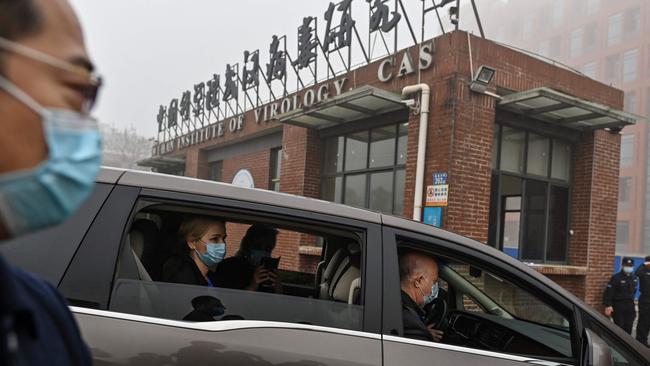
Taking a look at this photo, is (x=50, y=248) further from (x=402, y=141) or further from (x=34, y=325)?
(x=402, y=141)

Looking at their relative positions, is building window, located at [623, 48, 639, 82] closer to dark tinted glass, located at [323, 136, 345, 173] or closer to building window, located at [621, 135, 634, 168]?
building window, located at [621, 135, 634, 168]

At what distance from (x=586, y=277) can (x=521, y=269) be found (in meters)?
7.32

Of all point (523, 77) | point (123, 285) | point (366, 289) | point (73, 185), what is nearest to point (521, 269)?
point (366, 289)

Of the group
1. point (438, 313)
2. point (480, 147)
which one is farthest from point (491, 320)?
point (480, 147)

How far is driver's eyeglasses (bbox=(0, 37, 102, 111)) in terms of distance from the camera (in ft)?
2.20

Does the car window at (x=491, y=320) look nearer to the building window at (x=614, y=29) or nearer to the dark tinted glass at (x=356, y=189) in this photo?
the dark tinted glass at (x=356, y=189)

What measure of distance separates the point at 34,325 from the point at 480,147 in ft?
22.8

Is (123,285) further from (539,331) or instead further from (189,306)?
(539,331)

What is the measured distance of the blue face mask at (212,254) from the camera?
2.57 meters

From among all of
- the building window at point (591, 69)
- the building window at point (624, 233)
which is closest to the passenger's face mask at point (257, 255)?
the building window at point (624, 233)

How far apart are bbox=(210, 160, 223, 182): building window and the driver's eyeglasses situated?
46.7 feet

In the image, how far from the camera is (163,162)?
1767 cm

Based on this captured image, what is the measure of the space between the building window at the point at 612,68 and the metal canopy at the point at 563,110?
4168 centimetres

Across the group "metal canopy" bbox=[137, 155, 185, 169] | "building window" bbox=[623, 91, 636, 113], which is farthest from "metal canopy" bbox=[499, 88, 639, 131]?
"building window" bbox=[623, 91, 636, 113]
